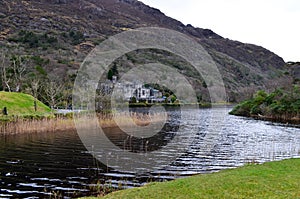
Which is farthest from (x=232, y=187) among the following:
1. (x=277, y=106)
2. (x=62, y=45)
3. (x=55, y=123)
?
(x=62, y=45)

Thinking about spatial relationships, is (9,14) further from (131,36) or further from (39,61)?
(39,61)

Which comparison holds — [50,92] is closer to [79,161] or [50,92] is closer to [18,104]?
[18,104]

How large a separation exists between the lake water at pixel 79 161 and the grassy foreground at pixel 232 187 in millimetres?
2955

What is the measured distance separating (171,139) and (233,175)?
56.8 feet

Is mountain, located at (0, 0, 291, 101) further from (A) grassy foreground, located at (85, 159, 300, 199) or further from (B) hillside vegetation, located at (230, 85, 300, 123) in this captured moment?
(A) grassy foreground, located at (85, 159, 300, 199)

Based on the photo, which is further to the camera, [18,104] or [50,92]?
[50,92]

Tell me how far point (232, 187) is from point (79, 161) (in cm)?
1043

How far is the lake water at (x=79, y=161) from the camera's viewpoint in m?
13.6

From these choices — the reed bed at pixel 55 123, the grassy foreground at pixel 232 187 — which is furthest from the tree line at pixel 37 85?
the grassy foreground at pixel 232 187

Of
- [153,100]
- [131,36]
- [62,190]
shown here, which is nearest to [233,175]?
[62,190]

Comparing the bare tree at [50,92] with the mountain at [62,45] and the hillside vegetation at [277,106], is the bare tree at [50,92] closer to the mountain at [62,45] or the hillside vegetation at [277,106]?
the mountain at [62,45]

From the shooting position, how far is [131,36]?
192 metres

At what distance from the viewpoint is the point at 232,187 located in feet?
35.5

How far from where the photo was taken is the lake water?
535 inches
